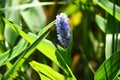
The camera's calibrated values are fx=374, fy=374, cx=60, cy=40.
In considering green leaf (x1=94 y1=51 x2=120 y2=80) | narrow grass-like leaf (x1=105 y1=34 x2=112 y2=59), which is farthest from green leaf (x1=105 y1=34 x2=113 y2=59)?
green leaf (x1=94 y1=51 x2=120 y2=80)

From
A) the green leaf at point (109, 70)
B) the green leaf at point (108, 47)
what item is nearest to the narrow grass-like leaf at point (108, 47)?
the green leaf at point (108, 47)

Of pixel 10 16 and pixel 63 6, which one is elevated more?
pixel 10 16

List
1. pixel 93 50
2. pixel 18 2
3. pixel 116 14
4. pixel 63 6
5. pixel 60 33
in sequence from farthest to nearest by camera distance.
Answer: pixel 63 6
pixel 93 50
pixel 18 2
pixel 116 14
pixel 60 33

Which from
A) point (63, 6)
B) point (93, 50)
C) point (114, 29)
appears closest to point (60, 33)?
point (114, 29)

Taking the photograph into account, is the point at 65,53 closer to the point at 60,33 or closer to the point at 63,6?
the point at 60,33

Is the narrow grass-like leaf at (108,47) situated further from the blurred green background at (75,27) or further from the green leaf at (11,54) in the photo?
the green leaf at (11,54)

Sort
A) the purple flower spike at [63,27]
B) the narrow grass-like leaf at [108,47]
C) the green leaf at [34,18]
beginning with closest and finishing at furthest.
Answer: the purple flower spike at [63,27]
the narrow grass-like leaf at [108,47]
the green leaf at [34,18]
